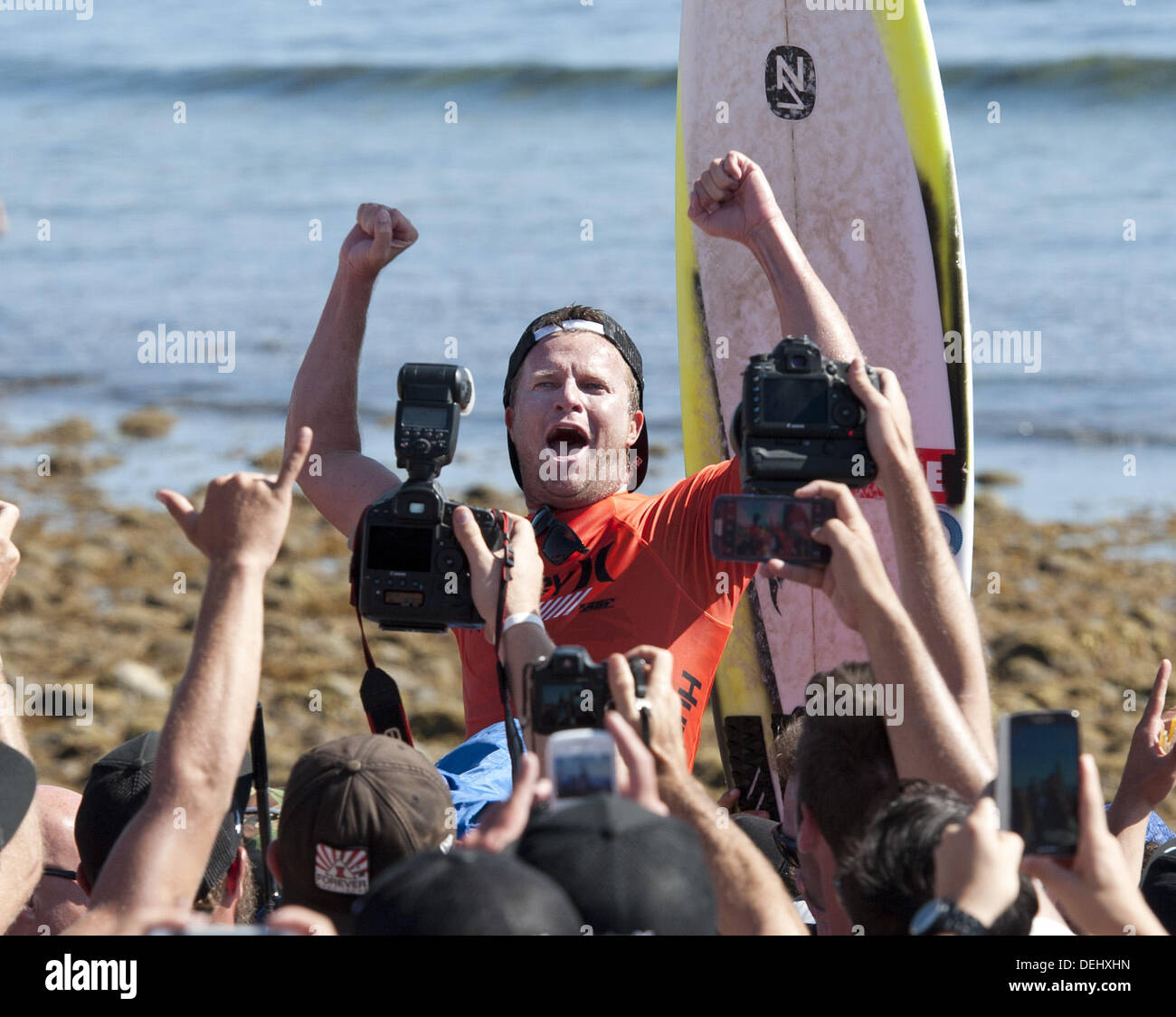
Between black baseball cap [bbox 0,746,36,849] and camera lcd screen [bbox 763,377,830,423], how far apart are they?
144 cm

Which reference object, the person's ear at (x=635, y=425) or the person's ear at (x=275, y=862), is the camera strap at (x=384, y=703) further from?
the person's ear at (x=635, y=425)

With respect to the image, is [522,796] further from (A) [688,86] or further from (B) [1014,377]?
(B) [1014,377]

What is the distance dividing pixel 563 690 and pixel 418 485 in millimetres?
663

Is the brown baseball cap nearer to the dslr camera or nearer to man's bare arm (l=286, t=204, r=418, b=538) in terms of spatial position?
the dslr camera

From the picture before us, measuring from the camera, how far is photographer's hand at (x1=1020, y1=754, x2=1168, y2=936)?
192cm

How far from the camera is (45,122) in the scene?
16.8 m

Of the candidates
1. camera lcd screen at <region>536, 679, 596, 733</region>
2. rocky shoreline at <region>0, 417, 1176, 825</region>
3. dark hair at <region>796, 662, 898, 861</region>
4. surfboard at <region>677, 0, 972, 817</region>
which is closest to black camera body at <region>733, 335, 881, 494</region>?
dark hair at <region>796, 662, 898, 861</region>

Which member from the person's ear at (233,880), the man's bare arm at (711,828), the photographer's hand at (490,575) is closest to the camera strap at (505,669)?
the photographer's hand at (490,575)

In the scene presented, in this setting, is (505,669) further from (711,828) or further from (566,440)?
(566,440)

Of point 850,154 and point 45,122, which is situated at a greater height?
point 45,122

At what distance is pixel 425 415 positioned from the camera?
9.43ft

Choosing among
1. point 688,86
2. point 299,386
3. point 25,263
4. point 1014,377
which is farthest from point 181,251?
point 299,386

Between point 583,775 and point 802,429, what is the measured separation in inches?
38.6

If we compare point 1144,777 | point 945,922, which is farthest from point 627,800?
point 1144,777
